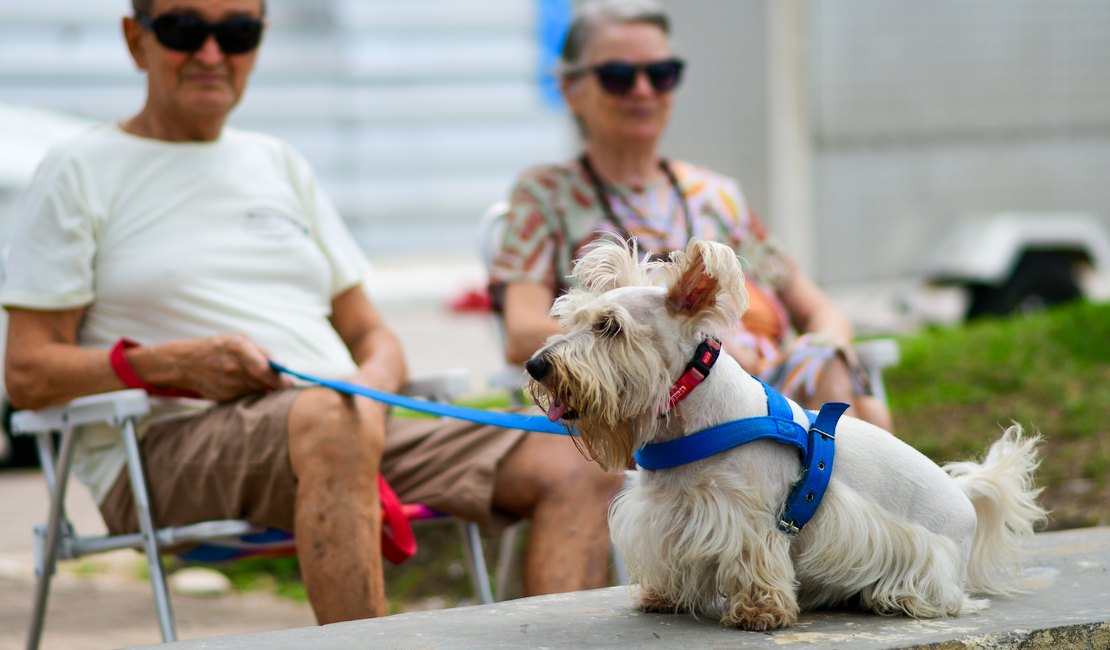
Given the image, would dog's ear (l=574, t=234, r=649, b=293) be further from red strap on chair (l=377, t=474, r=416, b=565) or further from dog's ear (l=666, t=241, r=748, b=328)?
red strap on chair (l=377, t=474, r=416, b=565)

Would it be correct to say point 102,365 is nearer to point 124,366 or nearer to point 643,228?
point 124,366

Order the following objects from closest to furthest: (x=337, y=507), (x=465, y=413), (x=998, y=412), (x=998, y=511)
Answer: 1. (x=998, y=511)
2. (x=337, y=507)
3. (x=465, y=413)
4. (x=998, y=412)

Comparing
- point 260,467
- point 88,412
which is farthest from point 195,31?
point 260,467

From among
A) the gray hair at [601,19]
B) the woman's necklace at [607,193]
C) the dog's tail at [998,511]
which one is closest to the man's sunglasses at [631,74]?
the gray hair at [601,19]

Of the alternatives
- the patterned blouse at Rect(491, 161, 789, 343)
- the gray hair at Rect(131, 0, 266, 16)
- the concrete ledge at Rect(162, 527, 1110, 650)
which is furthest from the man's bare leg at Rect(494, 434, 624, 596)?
the gray hair at Rect(131, 0, 266, 16)

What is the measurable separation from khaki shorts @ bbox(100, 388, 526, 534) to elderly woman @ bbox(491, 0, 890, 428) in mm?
431

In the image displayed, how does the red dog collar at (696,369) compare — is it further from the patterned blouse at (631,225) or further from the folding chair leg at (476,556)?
the patterned blouse at (631,225)

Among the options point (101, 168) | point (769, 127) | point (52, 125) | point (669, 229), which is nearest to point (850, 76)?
point (769, 127)

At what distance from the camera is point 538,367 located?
2377 millimetres

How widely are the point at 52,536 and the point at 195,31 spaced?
4.46 ft

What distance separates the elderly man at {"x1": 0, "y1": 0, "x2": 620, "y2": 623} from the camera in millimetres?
3211

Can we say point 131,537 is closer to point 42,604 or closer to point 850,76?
point 42,604

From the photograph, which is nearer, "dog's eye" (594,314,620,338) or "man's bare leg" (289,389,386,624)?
"dog's eye" (594,314,620,338)

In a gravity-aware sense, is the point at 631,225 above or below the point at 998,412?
above
